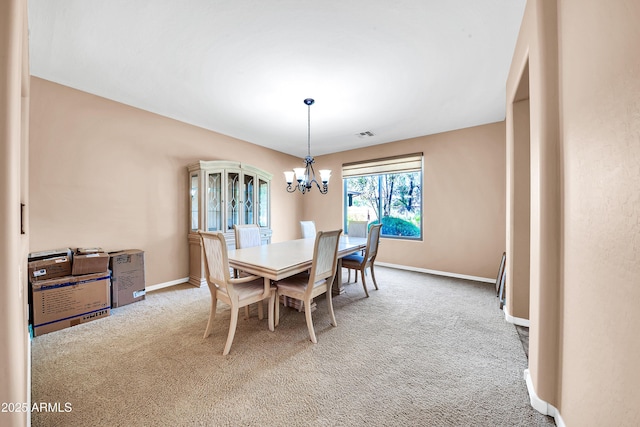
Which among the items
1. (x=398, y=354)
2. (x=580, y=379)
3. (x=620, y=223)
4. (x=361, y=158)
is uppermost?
(x=361, y=158)

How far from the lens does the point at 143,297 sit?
290 centimetres

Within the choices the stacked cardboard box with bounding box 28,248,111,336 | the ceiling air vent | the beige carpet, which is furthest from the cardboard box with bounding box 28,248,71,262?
the ceiling air vent

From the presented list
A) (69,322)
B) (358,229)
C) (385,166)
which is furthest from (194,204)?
(385,166)

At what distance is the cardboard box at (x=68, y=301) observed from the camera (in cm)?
211

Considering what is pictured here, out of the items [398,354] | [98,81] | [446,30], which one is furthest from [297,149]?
[398,354]

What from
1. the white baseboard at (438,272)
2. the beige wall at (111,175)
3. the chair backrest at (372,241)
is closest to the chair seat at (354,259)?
the chair backrest at (372,241)

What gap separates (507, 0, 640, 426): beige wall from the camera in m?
0.72

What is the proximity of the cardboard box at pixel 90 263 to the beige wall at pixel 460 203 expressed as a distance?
167 inches

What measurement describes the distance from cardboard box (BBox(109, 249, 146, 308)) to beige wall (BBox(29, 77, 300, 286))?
1.00ft

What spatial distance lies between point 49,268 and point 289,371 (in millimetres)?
2573

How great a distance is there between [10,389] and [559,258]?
2.26m

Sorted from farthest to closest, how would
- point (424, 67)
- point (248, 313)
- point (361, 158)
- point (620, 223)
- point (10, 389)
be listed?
point (361, 158) < point (248, 313) < point (424, 67) < point (620, 223) < point (10, 389)

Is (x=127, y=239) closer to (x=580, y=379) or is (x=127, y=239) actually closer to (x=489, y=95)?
(x=580, y=379)

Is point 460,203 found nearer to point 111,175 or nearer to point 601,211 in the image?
point 601,211
